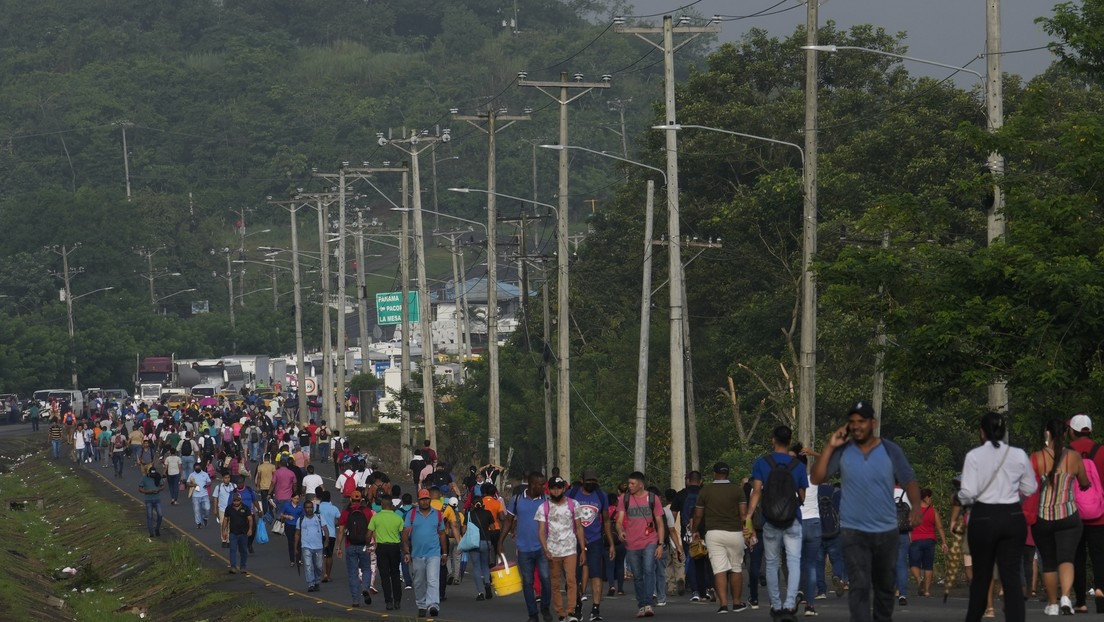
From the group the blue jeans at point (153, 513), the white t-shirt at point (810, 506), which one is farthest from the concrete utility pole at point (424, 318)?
the white t-shirt at point (810, 506)

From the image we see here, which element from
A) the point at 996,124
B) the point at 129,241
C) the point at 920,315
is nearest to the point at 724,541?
the point at 920,315

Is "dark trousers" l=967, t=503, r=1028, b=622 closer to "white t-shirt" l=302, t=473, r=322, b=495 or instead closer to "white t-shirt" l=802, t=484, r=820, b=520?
"white t-shirt" l=802, t=484, r=820, b=520

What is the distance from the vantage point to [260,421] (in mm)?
58781

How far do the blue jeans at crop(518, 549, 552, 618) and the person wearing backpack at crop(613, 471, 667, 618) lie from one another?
100cm

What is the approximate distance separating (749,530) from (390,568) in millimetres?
5071

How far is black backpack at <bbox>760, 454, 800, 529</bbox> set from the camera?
17.3 metres

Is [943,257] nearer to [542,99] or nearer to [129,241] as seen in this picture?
[129,241]

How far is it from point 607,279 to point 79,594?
4402 cm

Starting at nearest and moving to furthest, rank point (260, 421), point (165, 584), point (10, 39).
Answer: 1. point (165, 584)
2. point (260, 421)
3. point (10, 39)

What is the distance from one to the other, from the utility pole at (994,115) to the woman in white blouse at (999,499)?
1231cm

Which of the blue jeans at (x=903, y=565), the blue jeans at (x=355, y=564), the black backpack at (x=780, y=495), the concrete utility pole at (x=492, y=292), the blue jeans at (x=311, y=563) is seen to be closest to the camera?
the black backpack at (x=780, y=495)

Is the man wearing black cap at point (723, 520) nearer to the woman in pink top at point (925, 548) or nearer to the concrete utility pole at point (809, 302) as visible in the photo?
the woman in pink top at point (925, 548)

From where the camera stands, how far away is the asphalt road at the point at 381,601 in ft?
64.3

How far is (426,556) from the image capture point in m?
22.2
